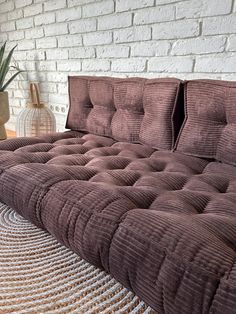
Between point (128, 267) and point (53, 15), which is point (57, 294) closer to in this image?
point (128, 267)

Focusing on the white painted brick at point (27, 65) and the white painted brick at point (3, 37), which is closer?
the white painted brick at point (27, 65)

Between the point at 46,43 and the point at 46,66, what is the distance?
0.55 feet

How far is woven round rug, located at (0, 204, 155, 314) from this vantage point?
85cm

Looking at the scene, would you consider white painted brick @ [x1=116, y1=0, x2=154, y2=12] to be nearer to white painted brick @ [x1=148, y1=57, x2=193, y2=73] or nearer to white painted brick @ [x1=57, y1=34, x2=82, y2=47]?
white painted brick @ [x1=148, y1=57, x2=193, y2=73]

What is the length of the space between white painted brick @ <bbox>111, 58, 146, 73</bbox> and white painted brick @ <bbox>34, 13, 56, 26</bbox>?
69cm

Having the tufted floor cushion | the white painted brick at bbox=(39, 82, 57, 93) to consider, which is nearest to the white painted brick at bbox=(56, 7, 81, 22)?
the white painted brick at bbox=(39, 82, 57, 93)

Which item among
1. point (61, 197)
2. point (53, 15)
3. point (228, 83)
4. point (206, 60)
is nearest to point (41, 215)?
point (61, 197)

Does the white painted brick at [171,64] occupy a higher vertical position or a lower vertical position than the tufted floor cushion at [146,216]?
higher

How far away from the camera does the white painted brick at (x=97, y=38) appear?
6.44ft

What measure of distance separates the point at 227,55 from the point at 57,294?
1.20 meters

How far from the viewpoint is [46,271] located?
996mm

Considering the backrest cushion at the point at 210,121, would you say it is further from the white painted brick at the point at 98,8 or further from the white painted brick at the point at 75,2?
the white painted brick at the point at 75,2

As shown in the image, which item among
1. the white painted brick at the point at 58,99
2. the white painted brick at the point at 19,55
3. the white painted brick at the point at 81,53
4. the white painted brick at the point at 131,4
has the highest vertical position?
the white painted brick at the point at 131,4

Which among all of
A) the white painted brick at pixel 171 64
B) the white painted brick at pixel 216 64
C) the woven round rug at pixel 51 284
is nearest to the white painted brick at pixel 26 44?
the white painted brick at pixel 171 64
